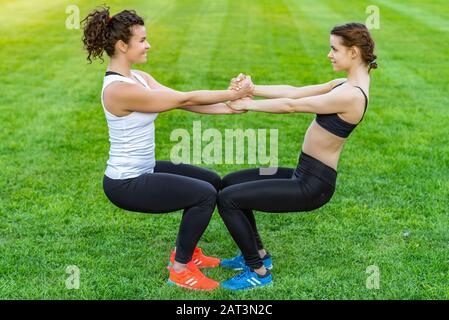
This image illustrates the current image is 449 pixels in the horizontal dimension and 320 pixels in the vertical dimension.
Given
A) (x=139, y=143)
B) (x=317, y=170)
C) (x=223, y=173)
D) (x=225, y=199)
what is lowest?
(x=223, y=173)

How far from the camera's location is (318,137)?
5.57m

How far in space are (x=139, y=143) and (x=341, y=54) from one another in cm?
168

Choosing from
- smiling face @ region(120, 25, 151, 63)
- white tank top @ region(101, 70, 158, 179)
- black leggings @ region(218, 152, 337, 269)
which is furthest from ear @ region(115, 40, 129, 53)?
black leggings @ region(218, 152, 337, 269)

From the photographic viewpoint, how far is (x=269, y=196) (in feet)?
18.0

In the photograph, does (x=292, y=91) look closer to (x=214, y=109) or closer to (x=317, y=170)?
(x=214, y=109)

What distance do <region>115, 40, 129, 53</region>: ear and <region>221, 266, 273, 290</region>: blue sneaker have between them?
1933 mm

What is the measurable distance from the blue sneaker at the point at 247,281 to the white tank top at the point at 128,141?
3.63 feet

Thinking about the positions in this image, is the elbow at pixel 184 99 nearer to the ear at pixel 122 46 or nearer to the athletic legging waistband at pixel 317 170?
the ear at pixel 122 46

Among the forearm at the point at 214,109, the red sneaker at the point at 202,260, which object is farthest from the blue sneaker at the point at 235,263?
the forearm at the point at 214,109

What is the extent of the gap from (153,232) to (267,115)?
5.10m

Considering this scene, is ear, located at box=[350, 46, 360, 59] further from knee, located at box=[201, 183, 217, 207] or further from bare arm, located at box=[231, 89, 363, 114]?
knee, located at box=[201, 183, 217, 207]

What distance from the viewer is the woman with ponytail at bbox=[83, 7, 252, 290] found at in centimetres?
546

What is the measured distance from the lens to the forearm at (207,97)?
18.3 feet

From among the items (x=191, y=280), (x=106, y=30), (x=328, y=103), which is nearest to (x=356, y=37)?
(x=328, y=103)
